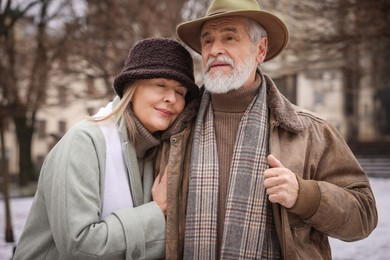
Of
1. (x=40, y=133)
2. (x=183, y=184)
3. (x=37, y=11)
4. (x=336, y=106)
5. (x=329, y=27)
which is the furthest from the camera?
(x=40, y=133)

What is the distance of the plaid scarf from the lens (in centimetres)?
254

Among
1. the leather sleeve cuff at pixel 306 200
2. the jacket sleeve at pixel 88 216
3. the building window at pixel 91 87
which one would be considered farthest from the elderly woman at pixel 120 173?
the building window at pixel 91 87

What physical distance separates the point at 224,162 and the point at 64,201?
3.06 feet

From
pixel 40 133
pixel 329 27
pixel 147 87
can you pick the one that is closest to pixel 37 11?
pixel 329 27

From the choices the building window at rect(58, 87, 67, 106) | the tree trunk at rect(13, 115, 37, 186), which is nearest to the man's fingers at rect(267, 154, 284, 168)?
the building window at rect(58, 87, 67, 106)

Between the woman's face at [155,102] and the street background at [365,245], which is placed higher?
the woman's face at [155,102]

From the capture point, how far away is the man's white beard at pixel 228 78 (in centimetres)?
276

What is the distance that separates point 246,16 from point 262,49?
279mm

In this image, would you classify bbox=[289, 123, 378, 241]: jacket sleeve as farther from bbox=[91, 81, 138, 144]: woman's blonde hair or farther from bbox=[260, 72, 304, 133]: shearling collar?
bbox=[91, 81, 138, 144]: woman's blonde hair

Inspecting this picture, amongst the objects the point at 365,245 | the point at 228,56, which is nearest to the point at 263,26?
the point at 228,56

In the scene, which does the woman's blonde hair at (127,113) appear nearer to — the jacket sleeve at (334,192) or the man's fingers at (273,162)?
the man's fingers at (273,162)

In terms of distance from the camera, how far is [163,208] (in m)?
2.61

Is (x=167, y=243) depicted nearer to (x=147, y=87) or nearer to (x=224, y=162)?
(x=224, y=162)

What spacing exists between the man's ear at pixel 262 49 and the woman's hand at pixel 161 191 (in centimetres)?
93
